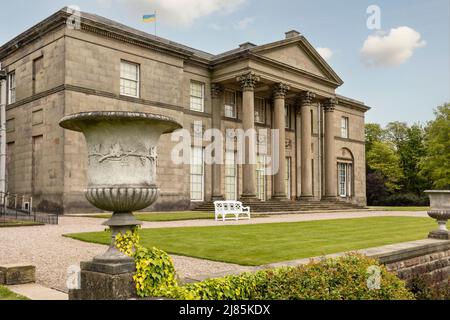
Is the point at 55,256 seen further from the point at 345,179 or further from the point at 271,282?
the point at 345,179

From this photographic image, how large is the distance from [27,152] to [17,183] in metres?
2.06

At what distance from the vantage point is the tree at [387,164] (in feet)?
199

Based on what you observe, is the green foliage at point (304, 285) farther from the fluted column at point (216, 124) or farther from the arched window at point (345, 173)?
the arched window at point (345, 173)

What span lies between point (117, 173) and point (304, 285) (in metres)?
2.77

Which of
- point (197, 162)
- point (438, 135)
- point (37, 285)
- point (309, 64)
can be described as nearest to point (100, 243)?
point (37, 285)

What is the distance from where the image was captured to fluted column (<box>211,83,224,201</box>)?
1215 inches

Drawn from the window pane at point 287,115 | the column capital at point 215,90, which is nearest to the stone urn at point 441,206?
the column capital at point 215,90

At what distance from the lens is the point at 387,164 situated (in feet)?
200

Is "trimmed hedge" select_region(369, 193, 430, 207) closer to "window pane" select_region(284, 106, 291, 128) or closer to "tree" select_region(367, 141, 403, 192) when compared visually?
"tree" select_region(367, 141, 403, 192)

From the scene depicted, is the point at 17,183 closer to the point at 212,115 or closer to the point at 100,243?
the point at 212,115

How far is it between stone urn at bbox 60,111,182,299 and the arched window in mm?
39424

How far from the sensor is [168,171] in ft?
90.7

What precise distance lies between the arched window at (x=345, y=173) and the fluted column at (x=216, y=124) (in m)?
16.6

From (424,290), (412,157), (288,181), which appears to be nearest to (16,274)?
(424,290)
